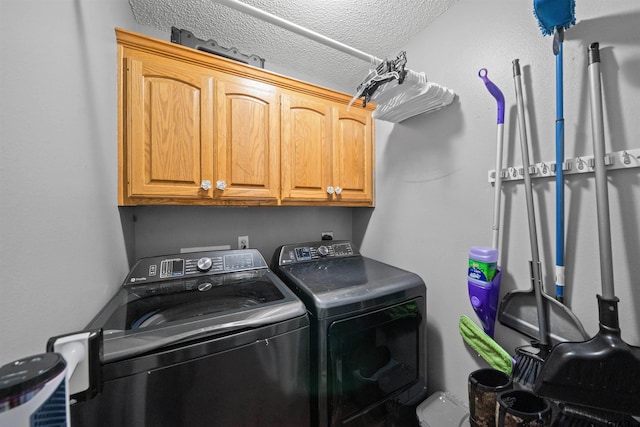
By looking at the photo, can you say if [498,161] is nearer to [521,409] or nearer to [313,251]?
[521,409]

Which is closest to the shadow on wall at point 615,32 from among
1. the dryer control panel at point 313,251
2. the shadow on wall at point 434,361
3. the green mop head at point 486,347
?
the green mop head at point 486,347

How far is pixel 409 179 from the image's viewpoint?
161 centimetres

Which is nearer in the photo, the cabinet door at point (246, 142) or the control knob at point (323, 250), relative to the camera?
the cabinet door at point (246, 142)

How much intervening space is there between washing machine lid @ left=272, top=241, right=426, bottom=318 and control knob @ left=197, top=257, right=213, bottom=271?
0.43 metres

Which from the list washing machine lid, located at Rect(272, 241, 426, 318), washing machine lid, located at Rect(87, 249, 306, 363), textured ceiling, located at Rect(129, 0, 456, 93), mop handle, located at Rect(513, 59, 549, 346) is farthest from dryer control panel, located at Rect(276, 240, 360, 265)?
textured ceiling, located at Rect(129, 0, 456, 93)

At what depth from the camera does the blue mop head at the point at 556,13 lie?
0.83 meters

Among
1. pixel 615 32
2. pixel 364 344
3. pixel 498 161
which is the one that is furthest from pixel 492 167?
pixel 364 344

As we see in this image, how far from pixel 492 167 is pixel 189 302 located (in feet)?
5.27

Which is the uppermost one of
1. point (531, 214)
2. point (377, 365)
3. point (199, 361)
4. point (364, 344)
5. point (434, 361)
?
point (531, 214)

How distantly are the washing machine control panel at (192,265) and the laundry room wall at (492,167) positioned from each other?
102 cm

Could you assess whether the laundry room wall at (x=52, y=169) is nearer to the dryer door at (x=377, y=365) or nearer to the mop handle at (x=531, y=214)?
the dryer door at (x=377, y=365)

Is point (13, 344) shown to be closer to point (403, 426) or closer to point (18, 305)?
point (18, 305)

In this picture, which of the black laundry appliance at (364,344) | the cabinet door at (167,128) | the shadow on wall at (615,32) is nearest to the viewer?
the shadow on wall at (615,32)

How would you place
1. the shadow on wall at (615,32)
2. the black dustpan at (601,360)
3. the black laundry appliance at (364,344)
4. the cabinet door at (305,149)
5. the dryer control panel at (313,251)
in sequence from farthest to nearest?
the dryer control panel at (313,251) < the cabinet door at (305,149) < the black laundry appliance at (364,344) < the shadow on wall at (615,32) < the black dustpan at (601,360)
